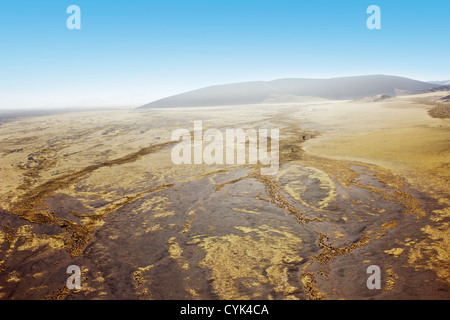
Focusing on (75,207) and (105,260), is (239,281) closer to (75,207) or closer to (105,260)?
(105,260)

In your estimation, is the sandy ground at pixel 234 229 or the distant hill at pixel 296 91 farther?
the distant hill at pixel 296 91

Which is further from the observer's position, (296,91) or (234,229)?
(296,91)

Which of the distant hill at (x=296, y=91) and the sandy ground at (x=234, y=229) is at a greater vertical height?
the distant hill at (x=296, y=91)

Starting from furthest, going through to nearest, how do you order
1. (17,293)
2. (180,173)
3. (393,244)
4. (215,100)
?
(215,100) < (180,173) < (393,244) < (17,293)

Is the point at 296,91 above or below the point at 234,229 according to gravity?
above

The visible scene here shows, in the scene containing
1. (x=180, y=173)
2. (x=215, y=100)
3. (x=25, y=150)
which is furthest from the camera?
(x=215, y=100)

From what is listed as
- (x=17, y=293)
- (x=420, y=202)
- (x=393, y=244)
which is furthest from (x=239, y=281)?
(x=420, y=202)
